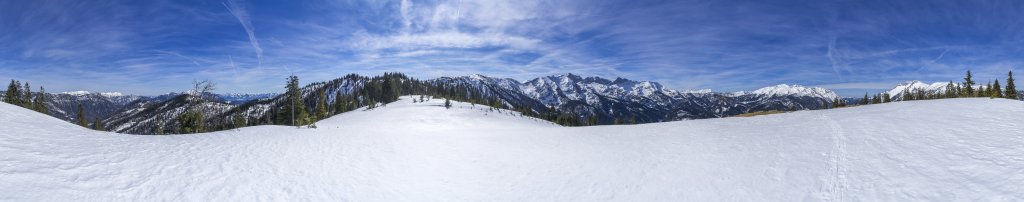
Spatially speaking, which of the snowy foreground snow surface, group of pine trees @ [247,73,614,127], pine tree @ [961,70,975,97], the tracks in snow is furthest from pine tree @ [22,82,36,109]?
pine tree @ [961,70,975,97]

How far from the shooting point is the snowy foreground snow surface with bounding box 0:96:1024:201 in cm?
1067

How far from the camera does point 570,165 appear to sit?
18.3m

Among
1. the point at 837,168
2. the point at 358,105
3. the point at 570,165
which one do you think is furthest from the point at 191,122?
the point at 358,105

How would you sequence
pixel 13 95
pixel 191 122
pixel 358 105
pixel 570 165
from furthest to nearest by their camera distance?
pixel 358 105
pixel 13 95
pixel 191 122
pixel 570 165

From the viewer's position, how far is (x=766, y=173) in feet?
45.0

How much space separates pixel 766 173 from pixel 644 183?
12.3 feet

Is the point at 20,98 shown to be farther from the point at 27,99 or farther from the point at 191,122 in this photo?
the point at 191,122

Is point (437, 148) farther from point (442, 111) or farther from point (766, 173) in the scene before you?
point (442, 111)

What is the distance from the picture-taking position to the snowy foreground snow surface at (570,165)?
1067cm

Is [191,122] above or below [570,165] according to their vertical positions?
above

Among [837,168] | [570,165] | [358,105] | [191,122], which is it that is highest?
[358,105]

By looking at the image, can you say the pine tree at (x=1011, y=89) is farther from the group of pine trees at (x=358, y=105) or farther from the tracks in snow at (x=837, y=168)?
the tracks in snow at (x=837, y=168)

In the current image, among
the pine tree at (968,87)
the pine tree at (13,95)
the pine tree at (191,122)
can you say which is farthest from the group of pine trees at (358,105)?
the pine tree at (968,87)

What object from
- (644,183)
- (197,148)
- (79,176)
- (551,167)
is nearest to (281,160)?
(197,148)
